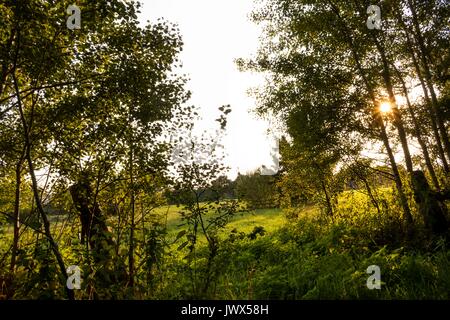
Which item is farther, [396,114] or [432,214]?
[396,114]

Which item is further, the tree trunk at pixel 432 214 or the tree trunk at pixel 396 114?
the tree trunk at pixel 396 114

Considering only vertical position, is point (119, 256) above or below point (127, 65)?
below

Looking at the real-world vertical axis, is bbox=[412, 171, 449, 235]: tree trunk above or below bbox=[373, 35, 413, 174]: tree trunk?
below

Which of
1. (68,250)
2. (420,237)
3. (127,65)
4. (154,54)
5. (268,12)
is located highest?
(268,12)

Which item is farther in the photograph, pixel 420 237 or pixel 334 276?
pixel 420 237

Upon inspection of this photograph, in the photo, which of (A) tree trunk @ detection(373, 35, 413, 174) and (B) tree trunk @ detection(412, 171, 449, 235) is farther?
(A) tree trunk @ detection(373, 35, 413, 174)

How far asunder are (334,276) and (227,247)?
1.95 m

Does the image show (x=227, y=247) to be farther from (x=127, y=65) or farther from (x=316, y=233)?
(x=316, y=233)

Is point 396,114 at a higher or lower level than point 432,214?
higher

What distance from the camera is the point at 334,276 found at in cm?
570

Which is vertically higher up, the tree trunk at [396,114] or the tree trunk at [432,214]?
the tree trunk at [396,114]
